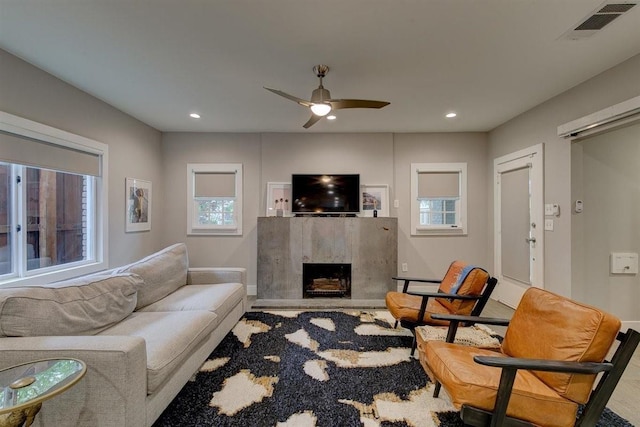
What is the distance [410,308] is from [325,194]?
2.32m

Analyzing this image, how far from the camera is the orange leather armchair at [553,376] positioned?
1.33 meters

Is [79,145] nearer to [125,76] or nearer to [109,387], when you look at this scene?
[125,76]

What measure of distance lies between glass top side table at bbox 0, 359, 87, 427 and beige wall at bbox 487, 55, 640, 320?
430cm

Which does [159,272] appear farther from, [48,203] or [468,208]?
[468,208]

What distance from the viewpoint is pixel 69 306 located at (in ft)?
5.82

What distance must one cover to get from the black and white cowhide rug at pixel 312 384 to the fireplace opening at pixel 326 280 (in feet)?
Answer: 3.68

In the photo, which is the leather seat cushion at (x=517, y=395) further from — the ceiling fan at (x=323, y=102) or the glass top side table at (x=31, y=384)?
the ceiling fan at (x=323, y=102)

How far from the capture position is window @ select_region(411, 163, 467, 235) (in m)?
4.59

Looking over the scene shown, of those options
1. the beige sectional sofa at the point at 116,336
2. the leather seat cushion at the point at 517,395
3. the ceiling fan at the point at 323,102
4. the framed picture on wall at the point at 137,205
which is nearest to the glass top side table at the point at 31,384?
the beige sectional sofa at the point at 116,336

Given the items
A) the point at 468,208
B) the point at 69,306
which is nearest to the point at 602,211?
the point at 468,208

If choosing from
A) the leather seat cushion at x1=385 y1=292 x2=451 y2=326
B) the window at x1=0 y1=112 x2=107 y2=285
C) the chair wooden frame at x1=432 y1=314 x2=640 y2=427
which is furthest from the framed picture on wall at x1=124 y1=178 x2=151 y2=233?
the chair wooden frame at x1=432 y1=314 x2=640 y2=427

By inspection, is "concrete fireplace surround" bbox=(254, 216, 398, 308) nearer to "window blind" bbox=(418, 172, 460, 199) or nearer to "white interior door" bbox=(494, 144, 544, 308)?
"window blind" bbox=(418, 172, 460, 199)

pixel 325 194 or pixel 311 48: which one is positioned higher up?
pixel 311 48

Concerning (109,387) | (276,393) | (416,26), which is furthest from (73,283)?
(416,26)
